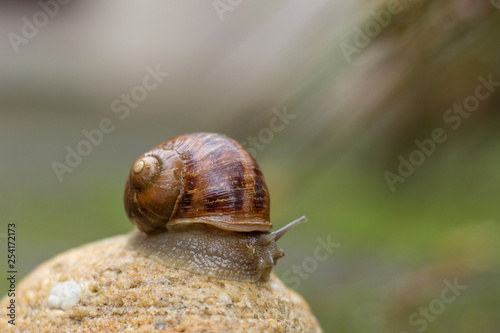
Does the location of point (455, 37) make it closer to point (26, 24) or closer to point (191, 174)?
point (191, 174)

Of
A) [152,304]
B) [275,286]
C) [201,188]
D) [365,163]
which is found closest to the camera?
[152,304]

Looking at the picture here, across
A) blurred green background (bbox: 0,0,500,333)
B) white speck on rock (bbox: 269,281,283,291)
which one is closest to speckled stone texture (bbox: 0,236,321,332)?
white speck on rock (bbox: 269,281,283,291)

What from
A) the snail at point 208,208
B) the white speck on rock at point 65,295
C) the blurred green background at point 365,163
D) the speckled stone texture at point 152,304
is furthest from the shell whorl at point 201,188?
the blurred green background at point 365,163

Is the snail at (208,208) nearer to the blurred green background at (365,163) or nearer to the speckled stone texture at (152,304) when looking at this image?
the speckled stone texture at (152,304)

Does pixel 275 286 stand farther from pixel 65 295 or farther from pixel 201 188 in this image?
pixel 65 295

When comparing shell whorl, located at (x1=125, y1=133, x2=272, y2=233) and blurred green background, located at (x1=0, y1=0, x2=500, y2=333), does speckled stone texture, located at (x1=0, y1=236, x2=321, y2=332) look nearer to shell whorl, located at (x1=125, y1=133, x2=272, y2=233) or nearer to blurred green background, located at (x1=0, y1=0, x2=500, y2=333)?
shell whorl, located at (x1=125, y1=133, x2=272, y2=233)

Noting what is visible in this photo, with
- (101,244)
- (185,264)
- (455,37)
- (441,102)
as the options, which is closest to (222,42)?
(441,102)

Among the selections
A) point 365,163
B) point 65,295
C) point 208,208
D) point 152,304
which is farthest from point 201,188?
point 365,163
